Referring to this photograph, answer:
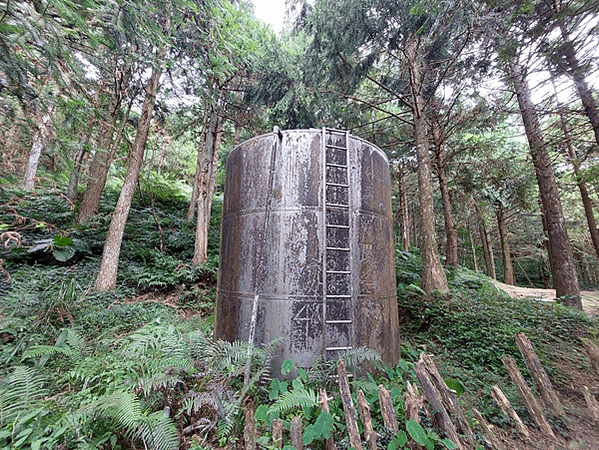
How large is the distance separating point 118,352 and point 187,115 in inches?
405

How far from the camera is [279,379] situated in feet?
11.0

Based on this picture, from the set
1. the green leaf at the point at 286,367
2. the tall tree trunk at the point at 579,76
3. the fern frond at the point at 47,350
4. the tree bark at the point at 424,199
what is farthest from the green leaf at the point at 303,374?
the tall tree trunk at the point at 579,76

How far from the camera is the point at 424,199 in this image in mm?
7641

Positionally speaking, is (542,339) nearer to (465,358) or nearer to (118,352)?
(465,358)

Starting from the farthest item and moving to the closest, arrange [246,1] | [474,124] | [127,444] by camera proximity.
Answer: [246,1], [474,124], [127,444]

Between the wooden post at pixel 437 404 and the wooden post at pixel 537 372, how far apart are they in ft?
4.46

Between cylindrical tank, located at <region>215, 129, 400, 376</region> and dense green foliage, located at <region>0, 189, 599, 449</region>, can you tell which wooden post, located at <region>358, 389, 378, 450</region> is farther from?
cylindrical tank, located at <region>215, 129, 400, 376</region>

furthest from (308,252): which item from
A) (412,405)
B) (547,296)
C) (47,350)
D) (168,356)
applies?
(547,296)

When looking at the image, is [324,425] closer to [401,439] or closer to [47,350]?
[401,439]

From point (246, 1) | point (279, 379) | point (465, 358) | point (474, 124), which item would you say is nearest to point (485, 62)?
point (474, 124)

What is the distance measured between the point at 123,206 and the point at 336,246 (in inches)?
259

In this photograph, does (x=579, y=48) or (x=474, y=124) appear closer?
(x=579, y=48)

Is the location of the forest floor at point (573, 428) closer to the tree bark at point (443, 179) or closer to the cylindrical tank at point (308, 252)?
the cylindrical tank at point (308, 252)

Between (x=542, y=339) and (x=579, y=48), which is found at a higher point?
(x=579, y=48)
